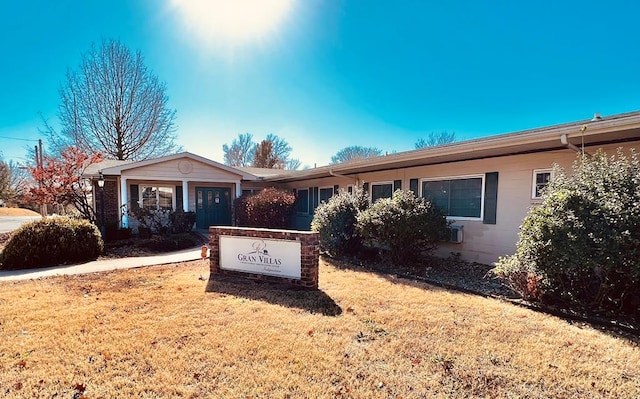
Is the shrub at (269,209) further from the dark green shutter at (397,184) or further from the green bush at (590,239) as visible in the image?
the green bush at (590,239)

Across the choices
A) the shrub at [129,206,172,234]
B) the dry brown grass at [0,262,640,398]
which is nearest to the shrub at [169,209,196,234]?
the shrub at [129,206,172,234]

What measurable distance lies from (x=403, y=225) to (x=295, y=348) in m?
3.96

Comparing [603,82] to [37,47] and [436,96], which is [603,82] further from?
[37,47]

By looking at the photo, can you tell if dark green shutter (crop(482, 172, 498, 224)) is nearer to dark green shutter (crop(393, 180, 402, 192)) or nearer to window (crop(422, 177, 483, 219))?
window (crop(422, 177, 483, 219))

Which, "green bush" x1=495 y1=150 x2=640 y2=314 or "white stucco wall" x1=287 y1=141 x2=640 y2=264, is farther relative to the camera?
"white stucco wall" x1=287 y1=141 x2=640 y2=264


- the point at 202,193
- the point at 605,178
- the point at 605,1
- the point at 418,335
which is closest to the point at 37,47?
the point at 202,193

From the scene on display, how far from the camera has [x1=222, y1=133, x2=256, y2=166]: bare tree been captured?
34.9 m

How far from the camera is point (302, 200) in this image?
13.7 m

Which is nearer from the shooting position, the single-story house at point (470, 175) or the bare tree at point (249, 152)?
the single-story house at point (470, 175)

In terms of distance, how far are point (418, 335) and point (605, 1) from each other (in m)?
8.38

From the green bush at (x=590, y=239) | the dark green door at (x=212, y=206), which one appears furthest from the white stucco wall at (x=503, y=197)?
the dark green door at (x=212, y=206)

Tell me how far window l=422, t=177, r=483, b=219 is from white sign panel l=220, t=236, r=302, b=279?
3.79 m

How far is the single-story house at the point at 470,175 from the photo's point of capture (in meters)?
5.13

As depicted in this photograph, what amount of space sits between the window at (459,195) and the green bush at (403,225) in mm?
674
